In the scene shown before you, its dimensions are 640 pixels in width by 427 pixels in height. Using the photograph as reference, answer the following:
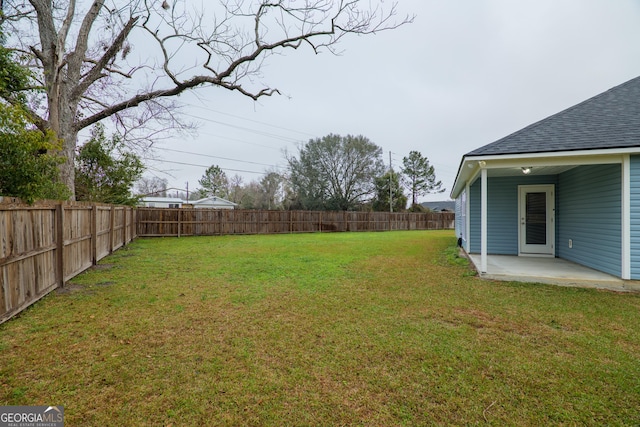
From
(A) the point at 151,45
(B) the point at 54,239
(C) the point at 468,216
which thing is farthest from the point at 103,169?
(C) the point at 468,216

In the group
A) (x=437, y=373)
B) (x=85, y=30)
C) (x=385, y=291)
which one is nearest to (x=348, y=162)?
(x=85, y=30)

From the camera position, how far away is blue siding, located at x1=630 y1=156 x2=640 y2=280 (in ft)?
16.4

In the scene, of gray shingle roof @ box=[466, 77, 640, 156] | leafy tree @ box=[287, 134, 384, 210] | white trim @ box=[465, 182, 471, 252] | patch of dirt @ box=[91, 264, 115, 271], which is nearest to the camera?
gray shingle roof @ box=[466, 77, 640, 156]

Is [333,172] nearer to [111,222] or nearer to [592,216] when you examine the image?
[111,222]

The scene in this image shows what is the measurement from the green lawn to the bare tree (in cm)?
779

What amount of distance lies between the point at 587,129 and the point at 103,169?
15.9 meters

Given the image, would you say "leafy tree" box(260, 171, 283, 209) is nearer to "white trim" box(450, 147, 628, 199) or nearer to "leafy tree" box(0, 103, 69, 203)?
"white trim" box(450, 147, 628, 199)

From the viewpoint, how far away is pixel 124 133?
11.8m

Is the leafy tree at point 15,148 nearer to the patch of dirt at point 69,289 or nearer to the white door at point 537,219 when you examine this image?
the patch of dirt at point 69,289

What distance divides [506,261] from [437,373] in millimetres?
6027

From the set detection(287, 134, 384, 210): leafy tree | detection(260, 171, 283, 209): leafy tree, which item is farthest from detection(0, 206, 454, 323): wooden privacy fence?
detection(260, 171, 283, 209): leafy tree

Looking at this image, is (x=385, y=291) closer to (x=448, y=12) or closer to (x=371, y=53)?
(x=448, y=12)

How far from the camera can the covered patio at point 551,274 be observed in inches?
198

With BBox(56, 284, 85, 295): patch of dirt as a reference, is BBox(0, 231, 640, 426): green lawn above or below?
below
